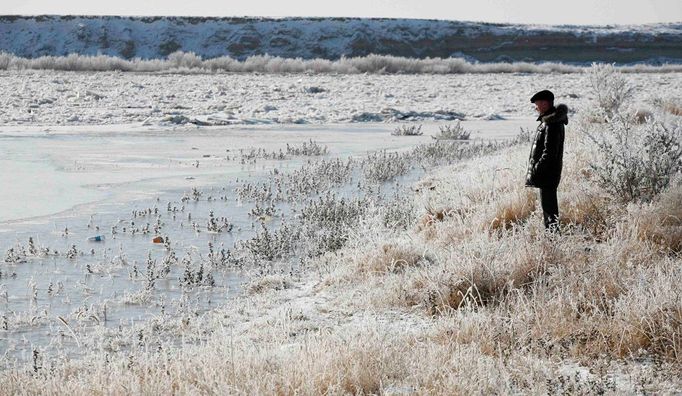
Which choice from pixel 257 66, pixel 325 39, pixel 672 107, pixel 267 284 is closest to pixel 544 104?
pixel 267 284

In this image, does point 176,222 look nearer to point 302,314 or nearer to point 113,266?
point 113,266

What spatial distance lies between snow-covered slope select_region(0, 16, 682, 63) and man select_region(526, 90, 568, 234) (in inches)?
2977

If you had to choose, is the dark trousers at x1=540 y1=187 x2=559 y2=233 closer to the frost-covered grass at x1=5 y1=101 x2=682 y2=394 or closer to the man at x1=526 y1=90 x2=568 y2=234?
the man at x1=526 y1=90 x2=568 y2=234

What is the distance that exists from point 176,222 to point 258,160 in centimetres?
588

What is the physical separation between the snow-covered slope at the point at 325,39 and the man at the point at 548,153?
75.6 metres

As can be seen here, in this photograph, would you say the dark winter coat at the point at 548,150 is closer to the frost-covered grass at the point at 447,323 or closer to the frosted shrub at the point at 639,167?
the frost-covered grass at the point at 447,323

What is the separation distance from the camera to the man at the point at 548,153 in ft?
21.6

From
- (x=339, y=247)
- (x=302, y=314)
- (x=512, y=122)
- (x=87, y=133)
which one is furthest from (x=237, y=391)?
(x=512, y=122)

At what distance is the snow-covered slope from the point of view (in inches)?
3201

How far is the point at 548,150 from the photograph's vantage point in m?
6.64

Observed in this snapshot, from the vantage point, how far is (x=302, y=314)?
18.6ft

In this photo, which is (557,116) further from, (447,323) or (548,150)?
(447,323)

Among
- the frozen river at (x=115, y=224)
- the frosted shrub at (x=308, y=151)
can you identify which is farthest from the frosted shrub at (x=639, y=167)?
the frosted shrub at (x=308, y=151)

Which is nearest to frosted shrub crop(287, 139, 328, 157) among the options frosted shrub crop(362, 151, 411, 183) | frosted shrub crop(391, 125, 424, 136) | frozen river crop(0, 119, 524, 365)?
frozen river crop(0, 119, 524, 365)
